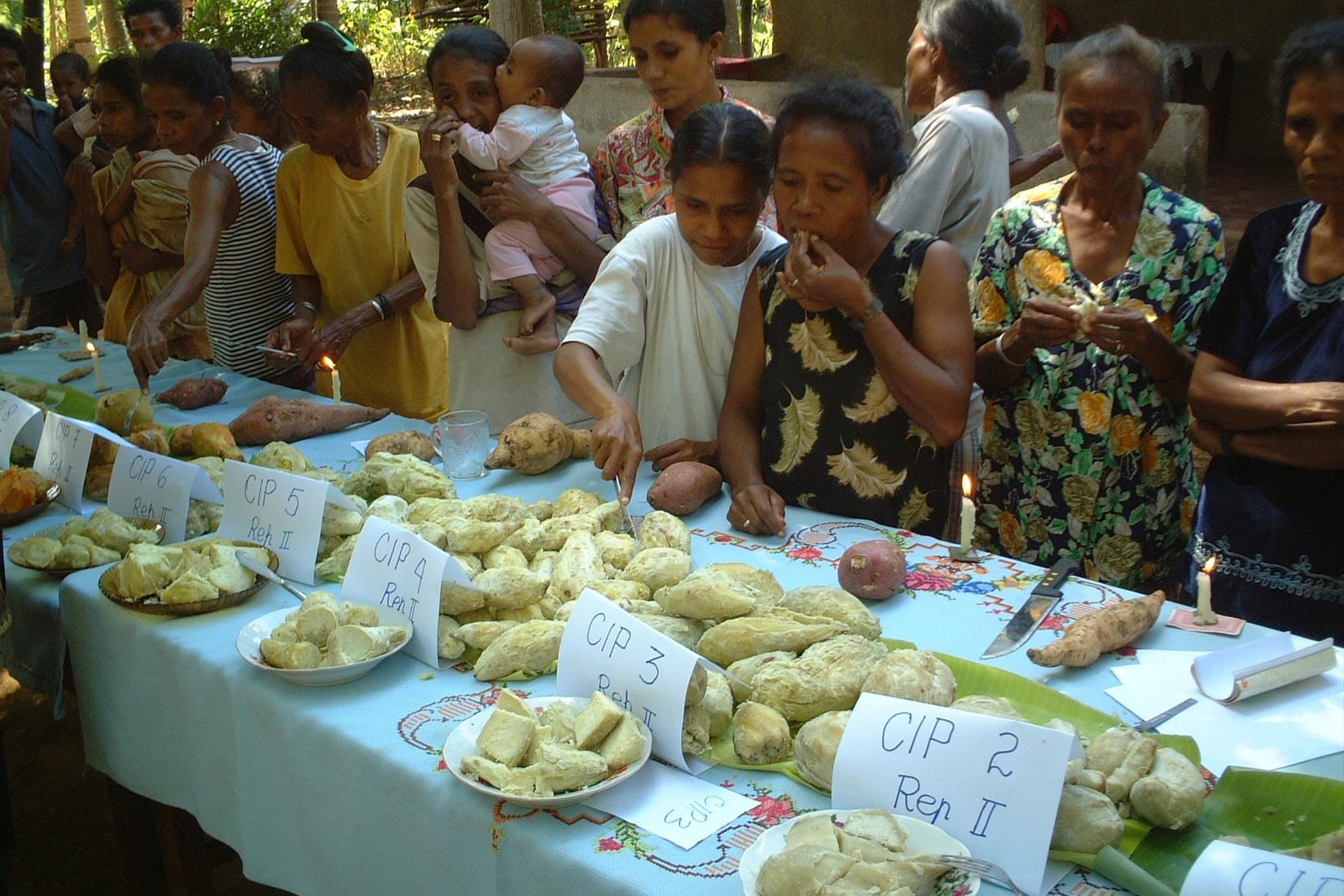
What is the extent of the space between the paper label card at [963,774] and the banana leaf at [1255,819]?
157mm

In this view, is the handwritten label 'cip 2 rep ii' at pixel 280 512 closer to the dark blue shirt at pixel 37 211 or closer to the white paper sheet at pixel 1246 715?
the white paper sheet at pixel 1246 715

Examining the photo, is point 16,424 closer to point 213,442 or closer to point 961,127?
point 213,442

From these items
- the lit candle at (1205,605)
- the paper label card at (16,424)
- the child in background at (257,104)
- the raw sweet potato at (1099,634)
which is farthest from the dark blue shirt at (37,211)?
the lit candle at (1205,605)

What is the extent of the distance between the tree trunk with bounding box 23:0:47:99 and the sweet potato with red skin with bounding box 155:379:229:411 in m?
6.43

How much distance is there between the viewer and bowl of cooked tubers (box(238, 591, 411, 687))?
165 cm

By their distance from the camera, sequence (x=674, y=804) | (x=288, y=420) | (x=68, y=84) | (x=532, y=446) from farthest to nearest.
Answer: (x=68, y=84) < (x=288, y=420) < (x=532, y=446) < (x=674, y=804)

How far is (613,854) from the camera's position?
1272mm

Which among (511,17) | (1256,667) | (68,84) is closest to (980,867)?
(1256,667)

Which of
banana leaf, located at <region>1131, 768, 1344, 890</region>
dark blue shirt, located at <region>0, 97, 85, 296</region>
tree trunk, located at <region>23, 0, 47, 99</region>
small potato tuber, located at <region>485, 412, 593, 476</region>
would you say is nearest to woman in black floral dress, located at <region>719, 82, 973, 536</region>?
small potato tuber, located at <region>485, 412, 593, 476</region>

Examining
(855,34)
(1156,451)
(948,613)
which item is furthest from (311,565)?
(855,34)

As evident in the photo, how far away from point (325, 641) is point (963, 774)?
1.01 meters

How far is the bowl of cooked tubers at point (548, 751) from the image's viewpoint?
1331 millimetres

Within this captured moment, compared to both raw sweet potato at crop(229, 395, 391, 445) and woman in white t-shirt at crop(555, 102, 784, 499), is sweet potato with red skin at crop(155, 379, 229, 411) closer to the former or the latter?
raw sweet potato at crop(229, 395, 391, 445)

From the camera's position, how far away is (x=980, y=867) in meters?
1.14
